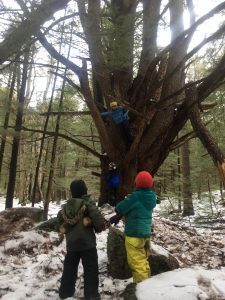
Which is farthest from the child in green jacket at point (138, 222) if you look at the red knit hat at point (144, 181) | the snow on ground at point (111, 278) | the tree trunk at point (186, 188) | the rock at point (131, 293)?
the tree trunk at point (186, 188)

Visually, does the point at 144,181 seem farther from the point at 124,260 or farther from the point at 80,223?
the point at 124,260

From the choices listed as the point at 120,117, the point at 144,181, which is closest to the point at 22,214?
the point at 120,117

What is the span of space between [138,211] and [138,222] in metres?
0.15

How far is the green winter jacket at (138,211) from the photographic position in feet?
15.5

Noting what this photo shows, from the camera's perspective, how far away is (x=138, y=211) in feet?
15.7

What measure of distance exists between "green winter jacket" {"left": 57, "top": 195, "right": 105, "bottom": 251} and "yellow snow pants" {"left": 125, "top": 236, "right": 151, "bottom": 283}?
476 millimetres

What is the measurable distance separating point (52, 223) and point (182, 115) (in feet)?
11.9

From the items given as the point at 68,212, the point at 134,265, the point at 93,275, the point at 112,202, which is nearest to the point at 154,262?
the point at 134,265

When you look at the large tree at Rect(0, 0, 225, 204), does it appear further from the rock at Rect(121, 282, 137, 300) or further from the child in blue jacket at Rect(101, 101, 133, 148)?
the rock at Rect(121, 282, 137, 300)

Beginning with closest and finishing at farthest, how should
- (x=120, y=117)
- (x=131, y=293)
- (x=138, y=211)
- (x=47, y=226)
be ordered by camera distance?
(x=131, y=293)
(x=138, y=211)
(x=47, y=226)
(x=120, y=117)

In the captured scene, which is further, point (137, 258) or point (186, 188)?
A: point (186, 188)

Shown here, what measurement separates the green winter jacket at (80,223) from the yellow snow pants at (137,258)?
476 millimetres

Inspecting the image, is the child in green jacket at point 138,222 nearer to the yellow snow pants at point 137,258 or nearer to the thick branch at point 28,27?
the yellow snow pants at point 137,258

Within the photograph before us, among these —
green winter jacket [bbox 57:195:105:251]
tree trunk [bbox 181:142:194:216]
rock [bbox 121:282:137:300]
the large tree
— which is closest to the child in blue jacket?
the large tree
